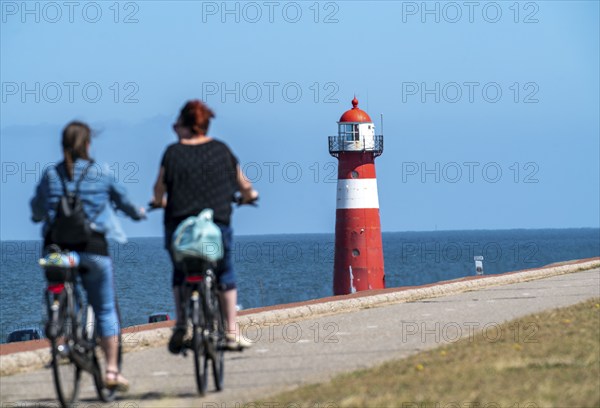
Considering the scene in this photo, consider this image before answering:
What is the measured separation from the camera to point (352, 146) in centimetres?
4628

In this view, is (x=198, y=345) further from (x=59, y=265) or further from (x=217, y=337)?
(x=59, y=265)

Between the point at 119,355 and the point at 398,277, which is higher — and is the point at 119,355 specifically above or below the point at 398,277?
above

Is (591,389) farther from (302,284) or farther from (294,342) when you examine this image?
(302,284)

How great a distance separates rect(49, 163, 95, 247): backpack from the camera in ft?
25.7

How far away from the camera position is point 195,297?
8.24 metres

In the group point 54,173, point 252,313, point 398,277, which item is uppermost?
point 54,173

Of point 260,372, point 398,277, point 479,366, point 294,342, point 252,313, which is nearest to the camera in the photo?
point 479,366

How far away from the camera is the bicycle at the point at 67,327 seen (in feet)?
25.2

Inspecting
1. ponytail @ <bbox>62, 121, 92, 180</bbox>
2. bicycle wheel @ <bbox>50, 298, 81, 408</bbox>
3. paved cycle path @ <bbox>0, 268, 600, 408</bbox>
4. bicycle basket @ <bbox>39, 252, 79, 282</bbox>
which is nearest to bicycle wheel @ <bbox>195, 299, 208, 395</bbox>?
paved cycle path @ <bbox>0, 268, 600, 408</bbox>

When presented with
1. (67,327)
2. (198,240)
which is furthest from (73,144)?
(67,327)

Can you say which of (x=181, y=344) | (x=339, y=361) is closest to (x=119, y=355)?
(x=181, y=344)

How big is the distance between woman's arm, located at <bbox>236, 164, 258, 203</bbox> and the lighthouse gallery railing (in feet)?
123

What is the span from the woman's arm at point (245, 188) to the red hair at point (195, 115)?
38 cm

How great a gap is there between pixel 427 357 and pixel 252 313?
4.80 metres
